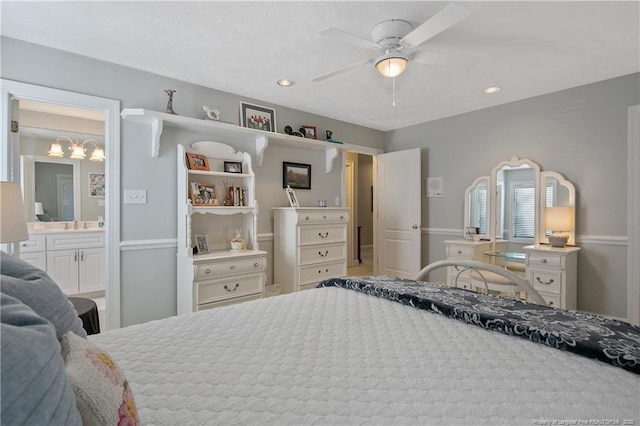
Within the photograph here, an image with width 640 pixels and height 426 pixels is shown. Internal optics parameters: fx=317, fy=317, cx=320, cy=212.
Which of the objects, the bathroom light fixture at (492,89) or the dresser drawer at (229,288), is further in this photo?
the bathroom light fixture at (492,89)

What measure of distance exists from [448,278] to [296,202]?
2070 mm

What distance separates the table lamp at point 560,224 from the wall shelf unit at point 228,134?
7.92ft

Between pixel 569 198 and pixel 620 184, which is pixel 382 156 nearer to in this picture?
pixel 569 198

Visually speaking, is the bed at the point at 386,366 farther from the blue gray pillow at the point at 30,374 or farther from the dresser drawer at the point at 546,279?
the dresser drawer at the point at 546,279

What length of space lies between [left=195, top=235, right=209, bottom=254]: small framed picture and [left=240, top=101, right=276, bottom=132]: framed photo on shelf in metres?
1.24

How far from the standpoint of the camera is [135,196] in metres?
2.78

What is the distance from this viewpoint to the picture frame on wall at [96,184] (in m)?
4.50

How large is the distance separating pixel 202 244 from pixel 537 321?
269cm

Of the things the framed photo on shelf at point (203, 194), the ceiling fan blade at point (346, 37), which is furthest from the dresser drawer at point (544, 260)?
the framed photo on shelf at point (203, 194)

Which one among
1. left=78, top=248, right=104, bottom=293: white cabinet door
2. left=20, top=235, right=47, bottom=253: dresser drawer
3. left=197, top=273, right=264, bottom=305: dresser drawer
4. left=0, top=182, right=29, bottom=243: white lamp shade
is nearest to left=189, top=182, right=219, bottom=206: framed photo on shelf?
left=197, top=273, right=264, bottom=305: dresser drawer

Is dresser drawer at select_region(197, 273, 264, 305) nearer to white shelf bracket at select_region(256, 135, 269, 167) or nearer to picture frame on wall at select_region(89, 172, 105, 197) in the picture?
white shelf bracket at select_region(256, 135, 269, 167)

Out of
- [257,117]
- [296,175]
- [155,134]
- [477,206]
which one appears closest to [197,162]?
[155,134]

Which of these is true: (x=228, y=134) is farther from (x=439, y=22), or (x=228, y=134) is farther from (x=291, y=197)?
(x=439, y=22)

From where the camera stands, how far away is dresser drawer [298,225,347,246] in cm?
346
